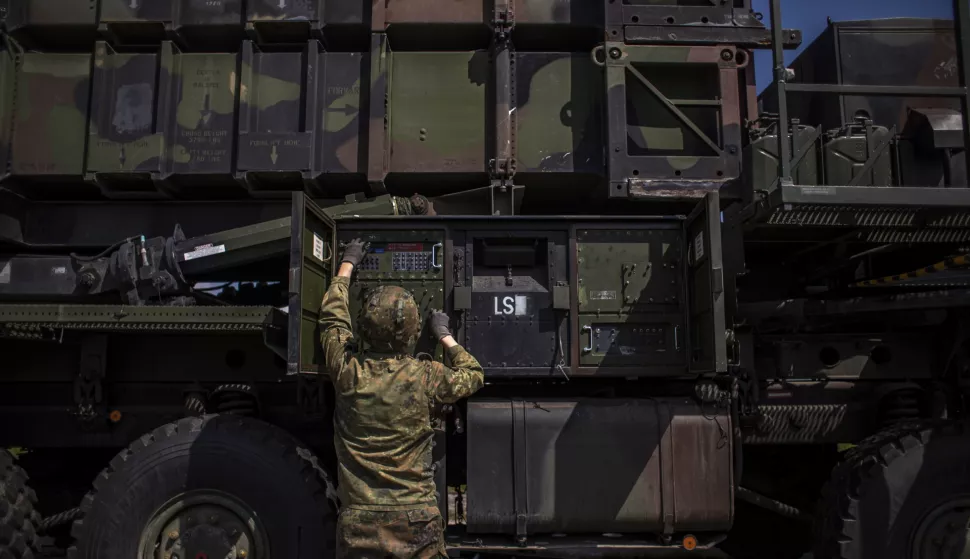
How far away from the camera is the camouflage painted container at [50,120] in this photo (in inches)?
205

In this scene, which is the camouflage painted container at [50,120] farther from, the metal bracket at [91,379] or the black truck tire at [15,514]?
the black truck tire at [15,514]

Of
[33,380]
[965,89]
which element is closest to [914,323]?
[965,89]

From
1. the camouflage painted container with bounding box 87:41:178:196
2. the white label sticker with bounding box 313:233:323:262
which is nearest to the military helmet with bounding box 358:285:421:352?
the white label sticker with bounding box 313:233:323:262

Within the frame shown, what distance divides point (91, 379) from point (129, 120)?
1837 mm

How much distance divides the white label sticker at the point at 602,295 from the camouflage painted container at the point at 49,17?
158 inches

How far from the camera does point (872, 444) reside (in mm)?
4770

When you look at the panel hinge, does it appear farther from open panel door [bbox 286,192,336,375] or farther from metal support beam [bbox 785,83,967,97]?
metal support beam [bbox 785,83,967,97]

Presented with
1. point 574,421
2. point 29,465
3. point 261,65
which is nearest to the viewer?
point 574,421

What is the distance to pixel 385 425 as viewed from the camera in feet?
11.8

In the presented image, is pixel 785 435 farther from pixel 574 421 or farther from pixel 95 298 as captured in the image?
pixel 95 298

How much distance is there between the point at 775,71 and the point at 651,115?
104 centimetres

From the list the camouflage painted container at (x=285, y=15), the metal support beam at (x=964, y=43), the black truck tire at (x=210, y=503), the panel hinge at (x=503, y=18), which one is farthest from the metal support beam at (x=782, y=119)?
the black truck tire at (x=210, y=503)

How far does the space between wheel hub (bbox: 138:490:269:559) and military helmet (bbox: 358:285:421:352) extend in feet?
5.26

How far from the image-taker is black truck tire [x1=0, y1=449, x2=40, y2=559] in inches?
177
